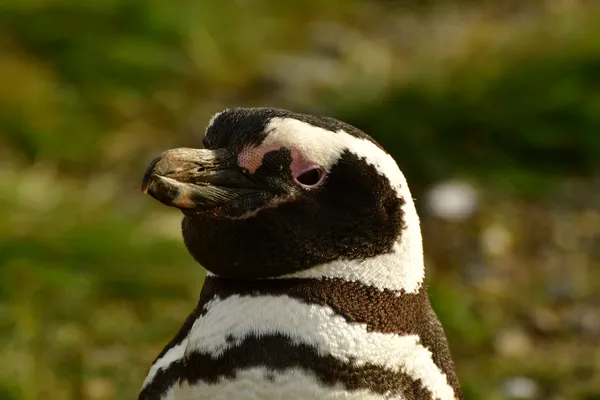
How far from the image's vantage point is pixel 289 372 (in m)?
2.03

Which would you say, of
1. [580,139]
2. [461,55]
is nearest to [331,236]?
[580,139]

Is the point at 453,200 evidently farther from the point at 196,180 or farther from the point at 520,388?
the point at 196,180

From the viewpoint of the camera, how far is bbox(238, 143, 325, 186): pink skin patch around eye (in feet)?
6.81

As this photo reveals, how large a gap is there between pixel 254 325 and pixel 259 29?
4.71m

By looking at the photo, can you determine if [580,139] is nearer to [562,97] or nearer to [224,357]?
[562,97]

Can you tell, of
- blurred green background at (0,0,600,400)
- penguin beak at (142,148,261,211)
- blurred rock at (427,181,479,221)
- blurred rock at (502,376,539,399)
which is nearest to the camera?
penguin beak at (142,148,261,211)

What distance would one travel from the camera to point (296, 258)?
6.79 feet

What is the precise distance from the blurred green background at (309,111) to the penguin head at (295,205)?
156cm

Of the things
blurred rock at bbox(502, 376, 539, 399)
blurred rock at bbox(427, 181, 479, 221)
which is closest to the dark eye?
blurred rock at bbox(502, 376, 539, 399)

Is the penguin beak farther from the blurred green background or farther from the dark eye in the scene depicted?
the blurred green background

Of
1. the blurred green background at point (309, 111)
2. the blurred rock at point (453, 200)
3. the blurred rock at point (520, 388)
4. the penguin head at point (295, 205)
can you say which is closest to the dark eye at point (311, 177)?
the penguin head at point (295, 205)

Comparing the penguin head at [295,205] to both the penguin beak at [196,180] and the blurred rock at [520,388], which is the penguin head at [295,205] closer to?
the penguin beak at [196,180]

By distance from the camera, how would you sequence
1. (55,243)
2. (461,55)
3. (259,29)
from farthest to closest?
(259,29), (461,55), (55,243)

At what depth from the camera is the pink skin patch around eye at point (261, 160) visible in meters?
2.07
